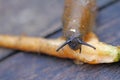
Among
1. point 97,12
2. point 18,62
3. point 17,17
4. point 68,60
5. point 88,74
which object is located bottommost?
point 88,74

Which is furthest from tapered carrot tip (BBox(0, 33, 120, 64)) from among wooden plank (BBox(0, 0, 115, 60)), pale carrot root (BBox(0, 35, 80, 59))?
wooden plank (BBox(0, 0, 115, 60))

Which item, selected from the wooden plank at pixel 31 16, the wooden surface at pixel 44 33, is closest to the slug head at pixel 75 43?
the wooden surface at pixel 44 33

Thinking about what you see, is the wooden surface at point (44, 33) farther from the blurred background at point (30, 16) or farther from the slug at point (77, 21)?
the slug at point (77, 21)

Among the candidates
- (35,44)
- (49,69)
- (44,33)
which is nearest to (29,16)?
(44,33)

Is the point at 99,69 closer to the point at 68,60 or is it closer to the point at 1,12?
the point at 68,60

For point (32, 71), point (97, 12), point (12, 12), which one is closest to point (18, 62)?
point (32, 71)

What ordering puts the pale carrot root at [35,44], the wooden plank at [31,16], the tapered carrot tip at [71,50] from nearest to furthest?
the tapered carrot tip at [71,50] < the pale carrot root at [35,44] < the wooden plank at [31,16]
